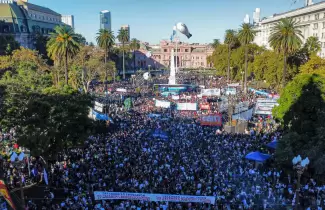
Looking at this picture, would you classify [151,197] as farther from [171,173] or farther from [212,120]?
[212,120]

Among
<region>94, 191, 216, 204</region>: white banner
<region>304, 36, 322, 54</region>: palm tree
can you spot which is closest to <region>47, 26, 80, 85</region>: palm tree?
<region>94, 191, 216, 204</region>: white banner

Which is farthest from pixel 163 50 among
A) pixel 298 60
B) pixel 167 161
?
pixel 167 161

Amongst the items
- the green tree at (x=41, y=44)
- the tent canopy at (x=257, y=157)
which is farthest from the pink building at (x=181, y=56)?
the tent canopy at (x=257, y=157)

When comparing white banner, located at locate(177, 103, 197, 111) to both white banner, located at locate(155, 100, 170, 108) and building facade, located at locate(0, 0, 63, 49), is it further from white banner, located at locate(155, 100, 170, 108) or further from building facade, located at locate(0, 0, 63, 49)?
building facade, located at locate(0, 0, 63, 49)

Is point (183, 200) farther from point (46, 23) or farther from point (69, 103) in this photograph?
point (46, 23)

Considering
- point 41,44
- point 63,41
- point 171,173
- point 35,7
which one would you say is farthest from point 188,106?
point 35,7
